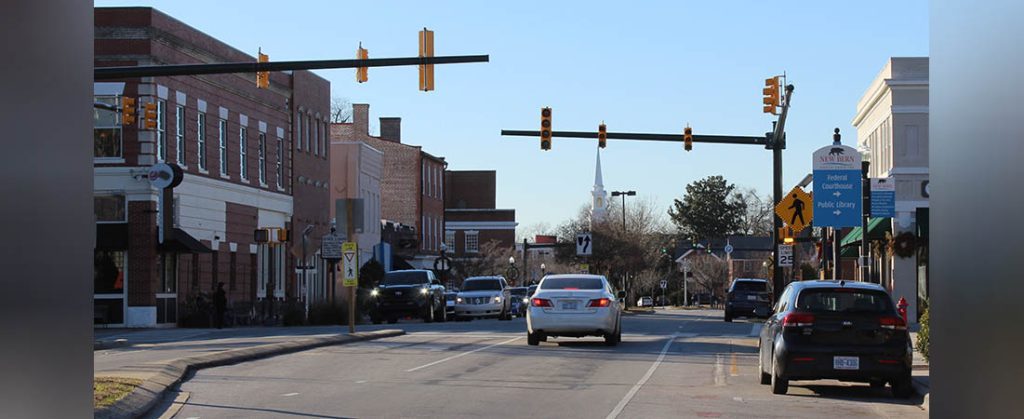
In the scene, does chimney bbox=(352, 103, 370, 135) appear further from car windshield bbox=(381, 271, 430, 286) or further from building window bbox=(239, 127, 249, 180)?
car windshield bbox=(381, 271, 430, 286)

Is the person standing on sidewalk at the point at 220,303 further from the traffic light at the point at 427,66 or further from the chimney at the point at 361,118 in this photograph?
the chimney at the point at 361,118

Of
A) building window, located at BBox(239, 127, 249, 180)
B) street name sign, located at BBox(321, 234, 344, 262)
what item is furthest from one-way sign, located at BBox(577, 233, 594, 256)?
street name sign, located at BBox(321, 234, 344, 262)

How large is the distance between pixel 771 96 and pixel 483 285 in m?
19.5

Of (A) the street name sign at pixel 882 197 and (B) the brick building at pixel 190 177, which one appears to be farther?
(B) the brick building at pixel 190 177

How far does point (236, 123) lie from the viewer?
51.5 metres

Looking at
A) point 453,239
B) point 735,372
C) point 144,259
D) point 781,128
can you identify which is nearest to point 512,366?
point 735,372

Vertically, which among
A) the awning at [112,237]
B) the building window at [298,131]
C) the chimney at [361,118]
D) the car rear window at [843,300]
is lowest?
the car rear window at [843,300]

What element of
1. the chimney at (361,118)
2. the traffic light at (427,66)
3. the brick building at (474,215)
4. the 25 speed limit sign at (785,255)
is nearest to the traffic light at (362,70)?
the traffic light at (427,66)

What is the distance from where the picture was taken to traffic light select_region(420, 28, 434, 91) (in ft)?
84.8

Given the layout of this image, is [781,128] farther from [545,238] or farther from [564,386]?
[545,238]

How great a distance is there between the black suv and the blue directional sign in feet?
73.1

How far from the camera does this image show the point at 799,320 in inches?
717

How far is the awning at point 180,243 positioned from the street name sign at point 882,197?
70.9 ft

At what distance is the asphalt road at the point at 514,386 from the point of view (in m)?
16.2
